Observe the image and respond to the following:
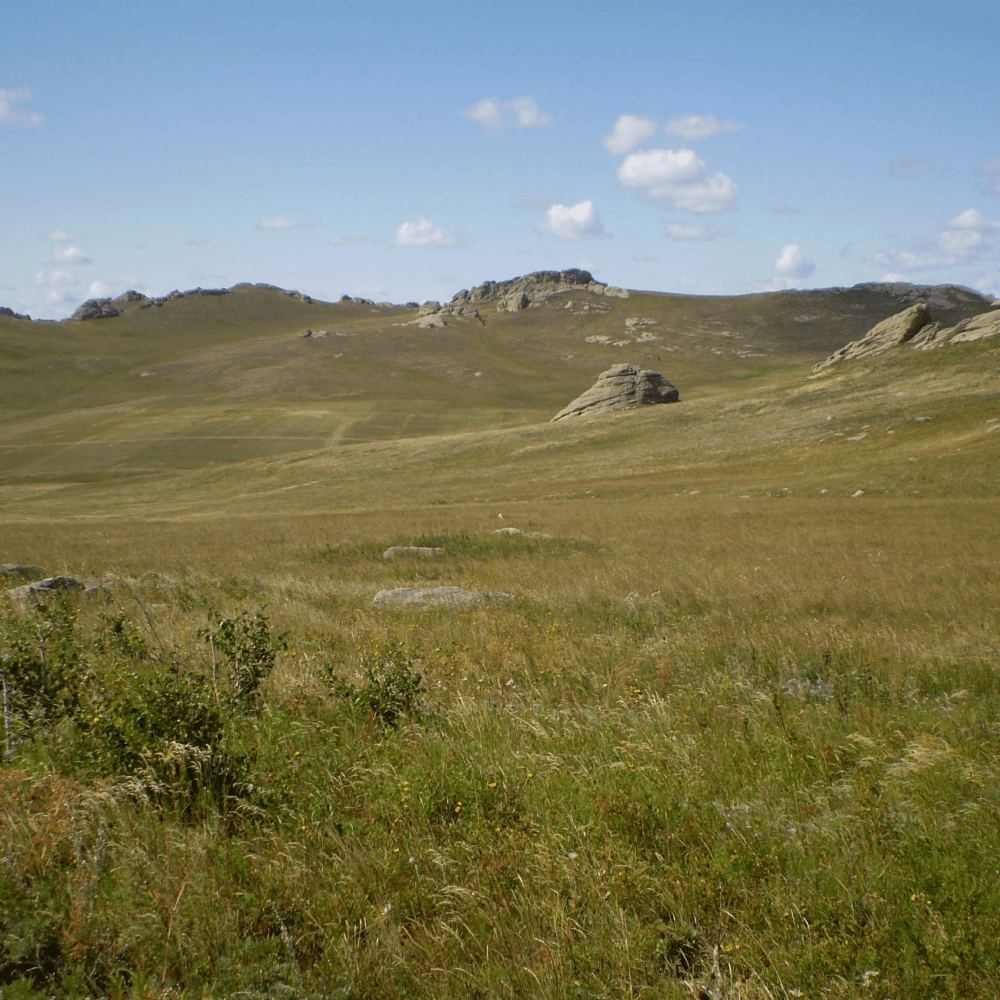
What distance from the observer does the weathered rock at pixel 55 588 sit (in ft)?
35.1

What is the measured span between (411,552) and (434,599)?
23.6 feet

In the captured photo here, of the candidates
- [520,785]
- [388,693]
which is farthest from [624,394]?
[520,785]

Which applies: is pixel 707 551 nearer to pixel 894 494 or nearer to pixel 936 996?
pixel 936 996

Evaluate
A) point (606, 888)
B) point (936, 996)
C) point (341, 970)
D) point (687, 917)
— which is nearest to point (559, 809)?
point (606, 888)

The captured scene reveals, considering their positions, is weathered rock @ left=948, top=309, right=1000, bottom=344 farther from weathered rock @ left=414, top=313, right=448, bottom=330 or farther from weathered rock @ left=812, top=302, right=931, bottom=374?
weathered rock @ left=414, top=313, right=448, bottom=330

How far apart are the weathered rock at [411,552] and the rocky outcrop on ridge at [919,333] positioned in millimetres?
53851

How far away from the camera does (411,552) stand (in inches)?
691

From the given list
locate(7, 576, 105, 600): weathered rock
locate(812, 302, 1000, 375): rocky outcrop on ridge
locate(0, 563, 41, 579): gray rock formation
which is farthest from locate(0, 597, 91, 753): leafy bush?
locate(812, 302, 1000, 375): rocky outcrop on ridge

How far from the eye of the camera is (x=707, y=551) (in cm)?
1572

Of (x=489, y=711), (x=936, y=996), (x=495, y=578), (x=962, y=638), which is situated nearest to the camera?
(x=936, y=996)

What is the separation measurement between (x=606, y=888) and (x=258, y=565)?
1525cm

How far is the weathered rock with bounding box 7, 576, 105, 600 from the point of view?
1070 centimetres

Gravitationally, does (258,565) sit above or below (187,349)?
below

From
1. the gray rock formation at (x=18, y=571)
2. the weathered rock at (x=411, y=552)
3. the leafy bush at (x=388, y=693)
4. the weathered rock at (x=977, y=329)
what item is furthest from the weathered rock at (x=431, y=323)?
the leafy bush at (x=388, y=693)
